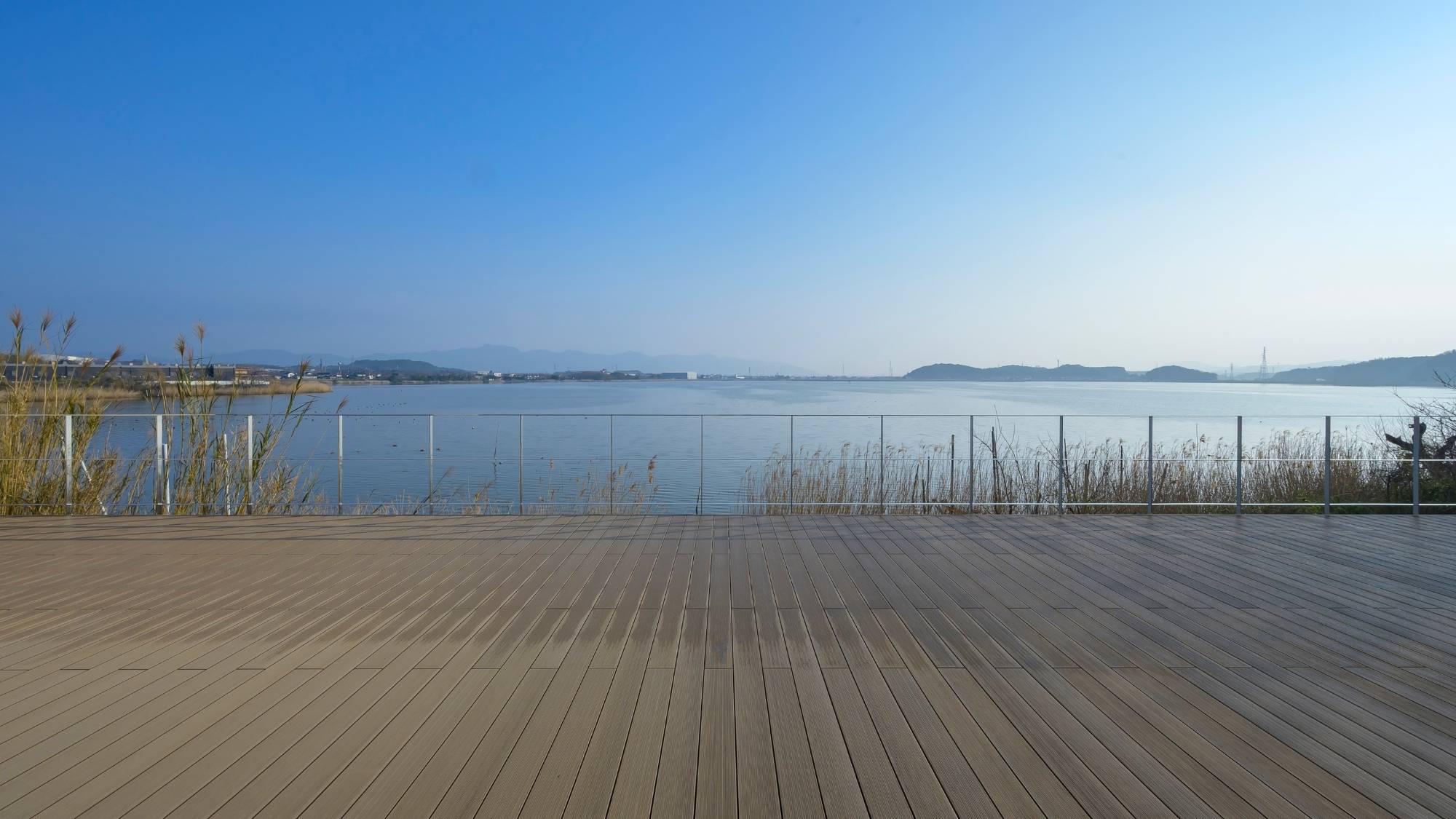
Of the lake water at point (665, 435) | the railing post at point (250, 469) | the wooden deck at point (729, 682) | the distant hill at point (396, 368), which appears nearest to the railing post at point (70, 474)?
the lake water at point (665, 435)

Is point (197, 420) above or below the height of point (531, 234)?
below

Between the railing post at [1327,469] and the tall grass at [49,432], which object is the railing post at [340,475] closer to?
the tall grass at [49,432]

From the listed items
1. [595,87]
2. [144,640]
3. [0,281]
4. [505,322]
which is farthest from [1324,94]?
[0,281]

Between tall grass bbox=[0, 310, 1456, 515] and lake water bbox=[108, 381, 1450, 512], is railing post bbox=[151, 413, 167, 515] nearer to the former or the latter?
tall grass bbox=[0, 310, 1456, 515]

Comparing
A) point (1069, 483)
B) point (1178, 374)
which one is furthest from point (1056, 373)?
point (1069, 483)

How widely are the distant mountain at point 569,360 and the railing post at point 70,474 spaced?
143ft

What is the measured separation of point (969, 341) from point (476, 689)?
24.2 meters

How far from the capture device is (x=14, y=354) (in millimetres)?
5566

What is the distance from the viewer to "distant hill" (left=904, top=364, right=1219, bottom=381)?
42.8 meters

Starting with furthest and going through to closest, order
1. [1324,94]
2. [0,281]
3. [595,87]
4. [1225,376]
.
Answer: [1225,376] → [0,281] → [595,87] → [1324,94]

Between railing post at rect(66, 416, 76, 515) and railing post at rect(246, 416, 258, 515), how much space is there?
3.60 feet

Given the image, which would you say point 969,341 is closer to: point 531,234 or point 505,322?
point 531,234

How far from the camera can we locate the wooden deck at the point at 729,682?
1478 mm

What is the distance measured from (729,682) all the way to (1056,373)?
188 ft
